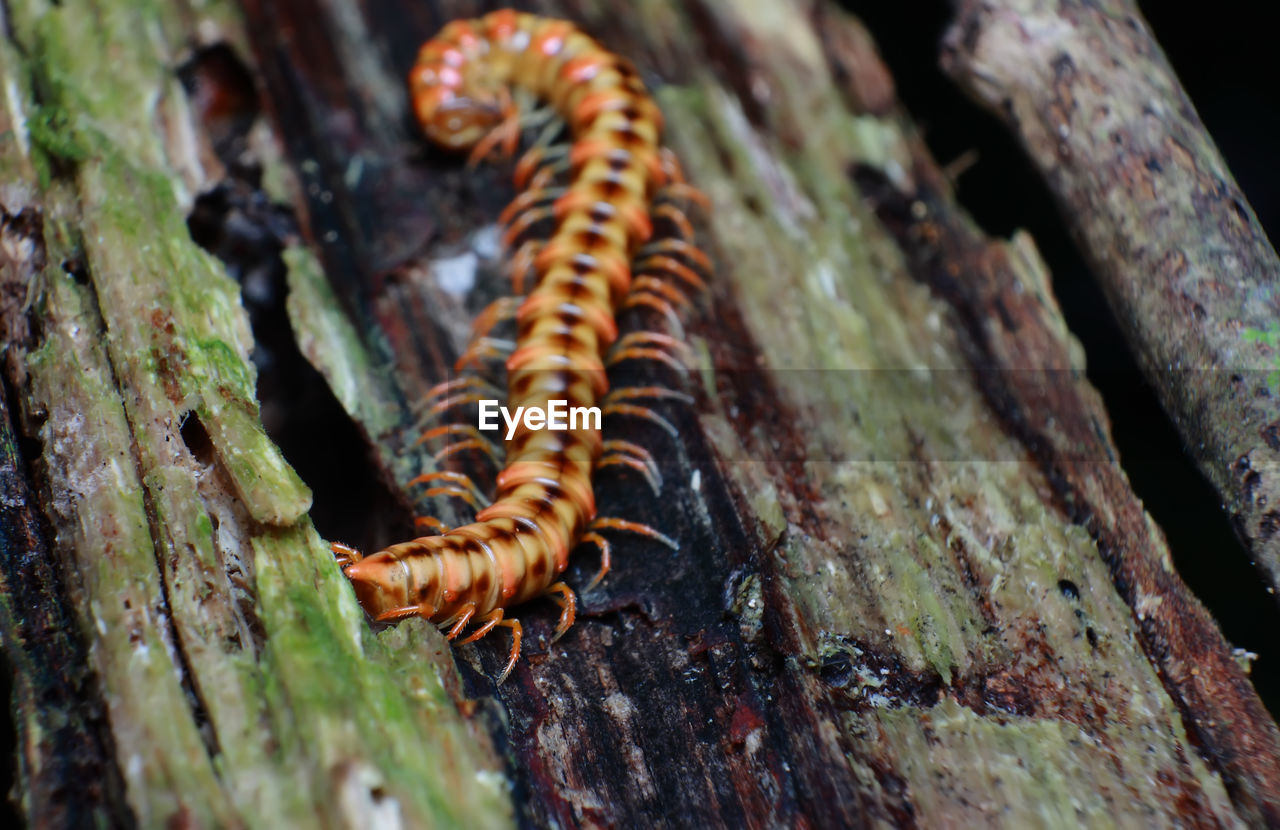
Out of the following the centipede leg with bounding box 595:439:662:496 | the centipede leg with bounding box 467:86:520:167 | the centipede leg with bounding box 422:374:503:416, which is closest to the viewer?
the centipede leg with bounding box 595:439:662:496

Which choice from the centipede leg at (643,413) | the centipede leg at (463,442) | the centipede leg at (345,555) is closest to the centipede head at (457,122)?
the centipede leg at (463,442)

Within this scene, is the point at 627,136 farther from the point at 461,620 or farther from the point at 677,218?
the point at 461,620

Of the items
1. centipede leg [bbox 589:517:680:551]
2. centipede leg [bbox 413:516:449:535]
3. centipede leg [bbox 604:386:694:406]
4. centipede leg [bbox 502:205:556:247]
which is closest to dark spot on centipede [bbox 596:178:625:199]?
centipede leg [bbox 502:205:556:247]

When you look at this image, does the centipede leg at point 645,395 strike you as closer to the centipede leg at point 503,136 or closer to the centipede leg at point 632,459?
the centipede leg at point 632,459

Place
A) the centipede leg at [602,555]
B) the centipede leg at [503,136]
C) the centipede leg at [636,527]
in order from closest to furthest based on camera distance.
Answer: the centipede leg at [602,555] < the centipede leg at [636,527] < the centipede leg at [503,136]

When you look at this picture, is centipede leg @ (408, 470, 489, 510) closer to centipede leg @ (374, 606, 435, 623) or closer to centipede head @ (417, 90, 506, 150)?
centipede leg @ (374, 606, 435, 623)

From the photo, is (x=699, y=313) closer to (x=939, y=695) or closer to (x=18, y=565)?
(x=939, y=695)
